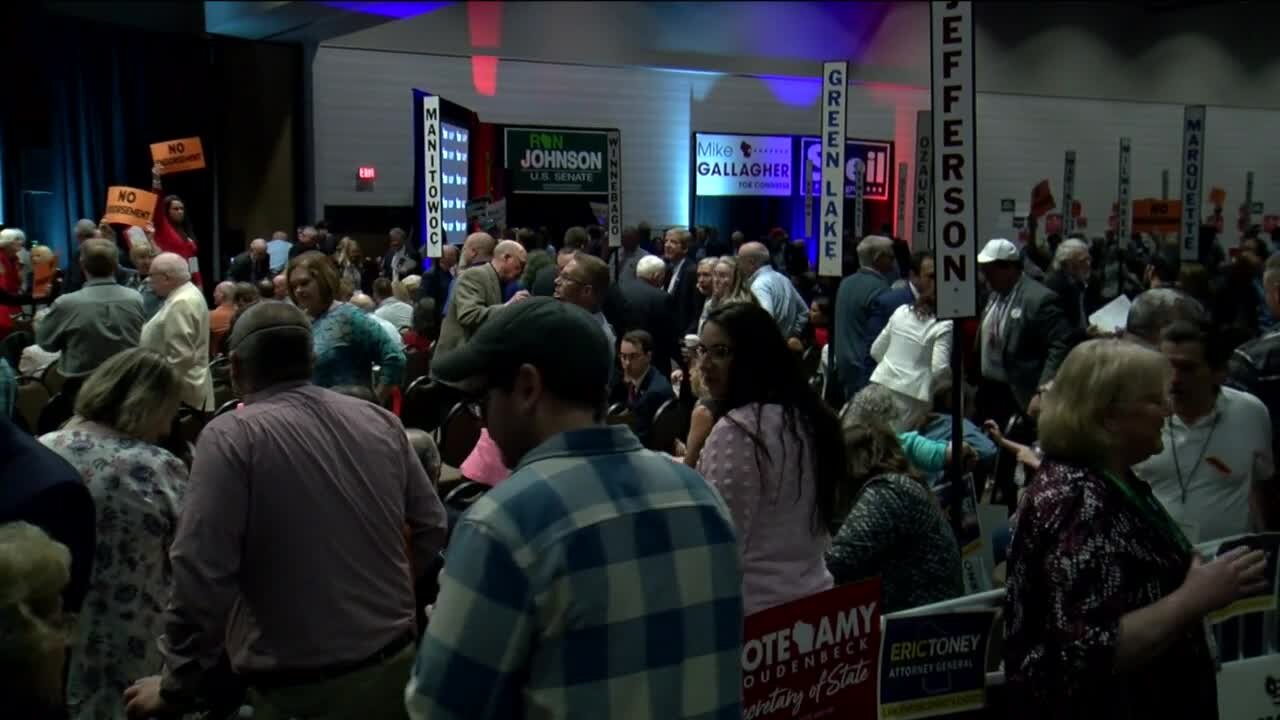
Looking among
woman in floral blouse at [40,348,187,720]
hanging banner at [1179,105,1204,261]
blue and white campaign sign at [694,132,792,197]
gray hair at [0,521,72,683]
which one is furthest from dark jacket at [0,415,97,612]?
blue and white campaign sign at [694,132,792,197]

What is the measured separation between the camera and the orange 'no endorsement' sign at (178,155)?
16422mm

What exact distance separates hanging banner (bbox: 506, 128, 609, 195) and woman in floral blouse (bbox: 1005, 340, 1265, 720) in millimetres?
19589

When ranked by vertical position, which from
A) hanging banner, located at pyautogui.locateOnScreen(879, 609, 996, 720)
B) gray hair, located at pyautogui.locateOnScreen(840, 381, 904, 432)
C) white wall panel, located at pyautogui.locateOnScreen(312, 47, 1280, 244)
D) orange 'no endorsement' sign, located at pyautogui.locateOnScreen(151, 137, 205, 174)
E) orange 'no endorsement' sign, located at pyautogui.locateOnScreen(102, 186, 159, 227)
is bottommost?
hanging banner, located at pyautogui.locateOnScreen(879, 609, 996, 720)

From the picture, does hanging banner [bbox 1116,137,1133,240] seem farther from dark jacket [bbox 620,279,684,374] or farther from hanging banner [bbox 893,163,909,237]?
dark jacket [bbox 620,279,684,374]

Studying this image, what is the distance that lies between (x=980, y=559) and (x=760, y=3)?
761 inches

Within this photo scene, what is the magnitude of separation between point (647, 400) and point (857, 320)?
9.05 ft

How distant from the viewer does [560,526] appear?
161 centimetres

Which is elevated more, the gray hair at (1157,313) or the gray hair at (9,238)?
the gray hair at (9,238)

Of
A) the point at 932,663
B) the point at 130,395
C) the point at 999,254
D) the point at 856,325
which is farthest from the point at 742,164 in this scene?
the point at 932,663

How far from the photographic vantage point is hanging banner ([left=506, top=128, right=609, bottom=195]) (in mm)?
21766

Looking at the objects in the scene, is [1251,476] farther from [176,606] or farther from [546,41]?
[546,41]

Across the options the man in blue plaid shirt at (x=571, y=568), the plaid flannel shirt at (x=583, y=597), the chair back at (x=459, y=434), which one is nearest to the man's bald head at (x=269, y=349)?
the man in blue plaid shirt at (x=571, y=568)

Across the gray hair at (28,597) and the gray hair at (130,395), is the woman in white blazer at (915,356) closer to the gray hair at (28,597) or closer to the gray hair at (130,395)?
the gray hair at (130,395)

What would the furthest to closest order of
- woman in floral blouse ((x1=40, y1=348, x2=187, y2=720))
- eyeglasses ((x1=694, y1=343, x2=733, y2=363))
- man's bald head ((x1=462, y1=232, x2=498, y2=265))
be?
man's bald head ((x1=462, y1=232, x2=498, y2=265)) < woman in floral blouse ((x1=40, y1=348, x2=187, y2=720)) < eyeglasses ((x1=694, y1=343, x2=733, y2=363))
